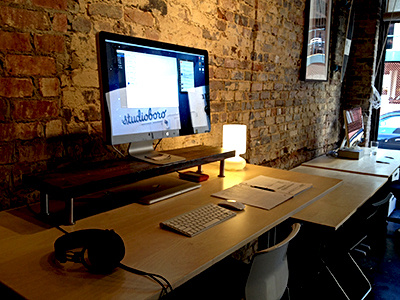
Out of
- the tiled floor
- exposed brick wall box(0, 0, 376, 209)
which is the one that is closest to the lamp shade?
exposed brick wall box(0, 0, 376, 209)

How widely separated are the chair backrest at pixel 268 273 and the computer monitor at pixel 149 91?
57 cm

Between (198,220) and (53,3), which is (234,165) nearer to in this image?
(198,220)

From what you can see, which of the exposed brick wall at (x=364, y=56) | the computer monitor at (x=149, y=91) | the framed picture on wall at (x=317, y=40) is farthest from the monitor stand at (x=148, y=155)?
the exposed brick wall at (x=364, y=56)

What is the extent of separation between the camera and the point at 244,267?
1.70m

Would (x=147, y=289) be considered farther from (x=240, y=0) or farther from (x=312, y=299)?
(x=240, y=0)

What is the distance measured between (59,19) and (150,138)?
24.7 inches

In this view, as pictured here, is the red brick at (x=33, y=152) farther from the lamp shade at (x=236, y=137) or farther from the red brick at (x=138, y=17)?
the lamp shade at (x=236, y=137)

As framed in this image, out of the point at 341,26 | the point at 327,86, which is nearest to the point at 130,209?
the point at 327,86

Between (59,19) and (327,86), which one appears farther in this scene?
(327,86)

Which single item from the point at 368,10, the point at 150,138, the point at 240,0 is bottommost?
the point at 150,138

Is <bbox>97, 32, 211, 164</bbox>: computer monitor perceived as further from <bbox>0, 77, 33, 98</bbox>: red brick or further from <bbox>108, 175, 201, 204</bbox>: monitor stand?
<bbox>0, 77, 33, 98</bbox>: red brick

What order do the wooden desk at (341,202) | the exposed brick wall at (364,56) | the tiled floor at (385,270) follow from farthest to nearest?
1. the exposed brick wall at (364,56)
2. the tiled floor at (385,270)
3. the wooden desk at (341,202)

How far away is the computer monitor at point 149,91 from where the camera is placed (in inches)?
53.9

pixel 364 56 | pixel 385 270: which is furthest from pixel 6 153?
pixel 364 56
